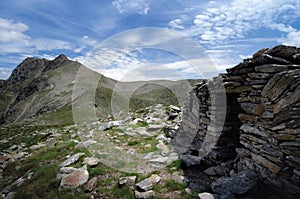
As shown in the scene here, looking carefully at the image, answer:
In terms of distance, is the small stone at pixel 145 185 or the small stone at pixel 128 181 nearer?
the small stone at pixel 145 185

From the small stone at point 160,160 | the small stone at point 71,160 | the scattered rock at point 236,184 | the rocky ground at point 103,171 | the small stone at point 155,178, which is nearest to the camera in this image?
the scattered rock at point 236,184

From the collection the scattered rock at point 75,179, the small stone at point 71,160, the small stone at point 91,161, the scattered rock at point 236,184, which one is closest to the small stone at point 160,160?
the small stone at point 91,161

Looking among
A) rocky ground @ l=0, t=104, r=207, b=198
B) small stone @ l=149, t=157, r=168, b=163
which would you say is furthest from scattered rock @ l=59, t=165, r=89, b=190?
small stone @ l=149, t=157, r=168, b=163

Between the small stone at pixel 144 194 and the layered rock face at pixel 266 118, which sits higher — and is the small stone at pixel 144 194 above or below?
below

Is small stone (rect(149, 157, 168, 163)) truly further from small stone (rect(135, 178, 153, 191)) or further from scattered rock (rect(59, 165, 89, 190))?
scattered rock (rect(59, 165, 89, 190))

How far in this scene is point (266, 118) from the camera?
19.5 feet

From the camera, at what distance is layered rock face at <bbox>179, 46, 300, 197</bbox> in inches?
203

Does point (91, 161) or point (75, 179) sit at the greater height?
point (91, 161)

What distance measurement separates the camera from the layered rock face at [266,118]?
5.16 metres

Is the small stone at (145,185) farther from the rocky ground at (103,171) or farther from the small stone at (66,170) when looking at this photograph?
the small stone at (66,170)

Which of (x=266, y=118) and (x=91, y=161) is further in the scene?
(x=91, y=161)

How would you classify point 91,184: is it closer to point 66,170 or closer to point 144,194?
point 66,170

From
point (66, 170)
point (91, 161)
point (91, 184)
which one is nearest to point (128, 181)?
point (91, 184)

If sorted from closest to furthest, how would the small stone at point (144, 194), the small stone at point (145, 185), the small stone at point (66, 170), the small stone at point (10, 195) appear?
the small stone at point (144, 194) → the small stone at point (145, 185) → the small stone at point (10, 195) → the small stone at point (66, 170)
